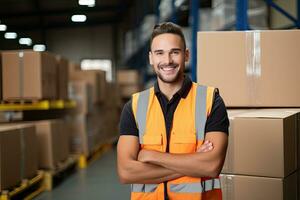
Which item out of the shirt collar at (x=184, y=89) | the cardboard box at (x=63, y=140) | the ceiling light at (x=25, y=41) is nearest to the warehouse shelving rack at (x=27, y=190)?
the cardboard box at (x=63, y=140)

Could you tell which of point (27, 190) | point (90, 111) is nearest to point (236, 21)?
point (27, 190)

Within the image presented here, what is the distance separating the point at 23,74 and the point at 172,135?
3.90 m

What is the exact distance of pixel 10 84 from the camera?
5.43 meters

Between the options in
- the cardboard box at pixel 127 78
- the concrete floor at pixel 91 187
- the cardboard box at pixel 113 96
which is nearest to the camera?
the concrete floor at pixel 91 187

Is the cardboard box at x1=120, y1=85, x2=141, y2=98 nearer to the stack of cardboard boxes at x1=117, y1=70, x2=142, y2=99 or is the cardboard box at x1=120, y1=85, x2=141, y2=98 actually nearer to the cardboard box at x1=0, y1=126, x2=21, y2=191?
the stack of cardboard boxes at x1=117, y1=70, x2=142, y2=99

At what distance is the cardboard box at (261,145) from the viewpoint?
2.50 metres

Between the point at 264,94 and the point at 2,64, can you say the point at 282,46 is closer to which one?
the point at 264,94

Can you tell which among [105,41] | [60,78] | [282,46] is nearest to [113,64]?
[105,41]

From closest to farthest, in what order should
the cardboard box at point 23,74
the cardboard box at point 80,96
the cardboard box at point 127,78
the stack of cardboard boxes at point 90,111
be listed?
the cardboard box at point 23,74 → the stack of cardboard boxes at point 90,111 → the cardboard box at point 80,96 → the cardboard box at point 127,78

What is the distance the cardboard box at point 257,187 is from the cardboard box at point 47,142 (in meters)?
3.28

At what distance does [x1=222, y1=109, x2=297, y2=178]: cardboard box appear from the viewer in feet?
8.20

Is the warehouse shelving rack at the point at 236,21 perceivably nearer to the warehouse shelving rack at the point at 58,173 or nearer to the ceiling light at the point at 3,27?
the warehouse shelving rack at the point at 58,173

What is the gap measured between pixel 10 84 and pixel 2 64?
0.29 metres

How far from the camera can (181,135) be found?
6.45 ft
